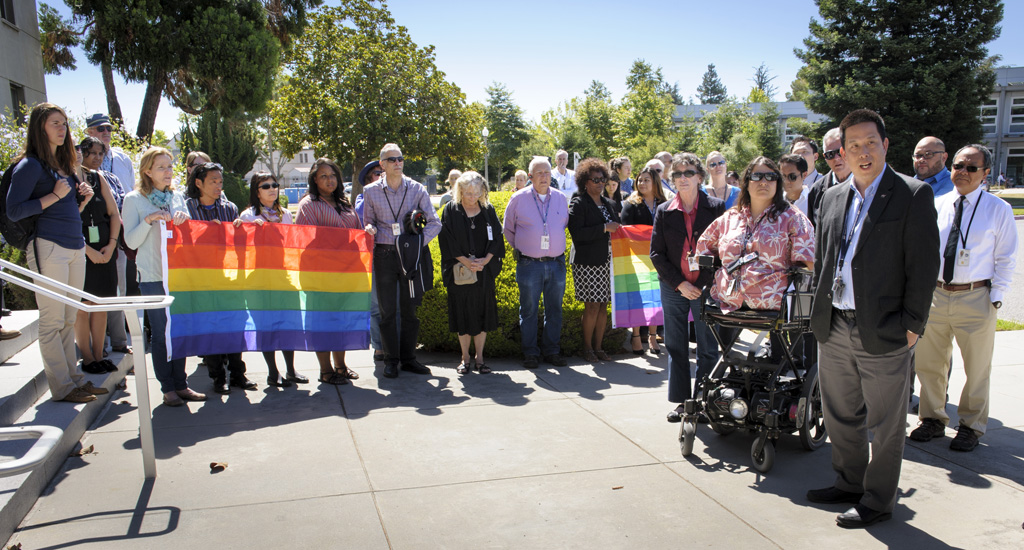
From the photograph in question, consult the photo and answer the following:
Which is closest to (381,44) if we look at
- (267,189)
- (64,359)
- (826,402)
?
(267,189)

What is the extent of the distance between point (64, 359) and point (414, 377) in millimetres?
2908

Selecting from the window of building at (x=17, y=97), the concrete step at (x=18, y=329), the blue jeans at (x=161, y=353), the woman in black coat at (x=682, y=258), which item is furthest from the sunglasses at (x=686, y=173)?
the window of building at (x=17, y=97)

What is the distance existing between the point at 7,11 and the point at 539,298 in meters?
13.9

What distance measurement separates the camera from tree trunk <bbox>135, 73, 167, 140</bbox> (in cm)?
2231

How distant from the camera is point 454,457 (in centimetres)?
475

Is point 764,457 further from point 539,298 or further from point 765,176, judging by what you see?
point 539,298

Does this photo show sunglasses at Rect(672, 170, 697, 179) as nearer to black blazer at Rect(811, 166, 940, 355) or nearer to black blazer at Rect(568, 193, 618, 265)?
black blazer at Rect(811, 166, 940, 355)

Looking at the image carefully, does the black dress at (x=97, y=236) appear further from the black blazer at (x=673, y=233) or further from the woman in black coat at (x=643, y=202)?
the woman in black coat at (x=643, y=202)

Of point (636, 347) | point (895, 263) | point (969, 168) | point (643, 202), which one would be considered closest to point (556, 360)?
point (636, 347)

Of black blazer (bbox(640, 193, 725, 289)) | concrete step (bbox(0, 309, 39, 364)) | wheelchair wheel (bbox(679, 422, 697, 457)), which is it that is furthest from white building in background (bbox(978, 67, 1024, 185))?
concrete step (bbox(0, 309, 39, 364))

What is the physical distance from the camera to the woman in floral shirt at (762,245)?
15.0ft

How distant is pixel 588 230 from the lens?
7297mm

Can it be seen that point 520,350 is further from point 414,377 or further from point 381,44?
point 381,44

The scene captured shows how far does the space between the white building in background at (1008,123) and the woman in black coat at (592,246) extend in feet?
203
